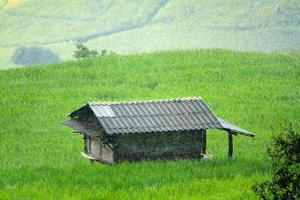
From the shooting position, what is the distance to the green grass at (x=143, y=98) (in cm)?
1281

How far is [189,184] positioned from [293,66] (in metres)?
28.8

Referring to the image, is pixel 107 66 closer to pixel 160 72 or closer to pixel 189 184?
pixel 160 72

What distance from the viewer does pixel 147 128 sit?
1454cm

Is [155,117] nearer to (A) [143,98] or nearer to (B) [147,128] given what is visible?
(B) [147,128]

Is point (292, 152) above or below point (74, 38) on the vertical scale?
below

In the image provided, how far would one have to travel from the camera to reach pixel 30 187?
498 inches

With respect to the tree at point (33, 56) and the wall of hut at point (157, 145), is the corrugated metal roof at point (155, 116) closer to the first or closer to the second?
the wall of hut at point (157, 145)

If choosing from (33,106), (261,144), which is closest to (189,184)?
(261,144)

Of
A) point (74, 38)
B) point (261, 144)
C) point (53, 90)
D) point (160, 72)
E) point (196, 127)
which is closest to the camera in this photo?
point (196, 127)

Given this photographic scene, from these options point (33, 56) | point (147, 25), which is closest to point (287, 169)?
point (33, 56)

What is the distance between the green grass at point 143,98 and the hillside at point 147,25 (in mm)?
88258

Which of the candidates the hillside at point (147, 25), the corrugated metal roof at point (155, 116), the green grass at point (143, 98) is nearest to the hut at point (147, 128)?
the corrugated metal roof at point (155, 116)

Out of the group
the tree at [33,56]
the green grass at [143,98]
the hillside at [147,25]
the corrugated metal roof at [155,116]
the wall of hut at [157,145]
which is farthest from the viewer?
the hillside at [147,25]

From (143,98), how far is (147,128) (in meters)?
16.9
